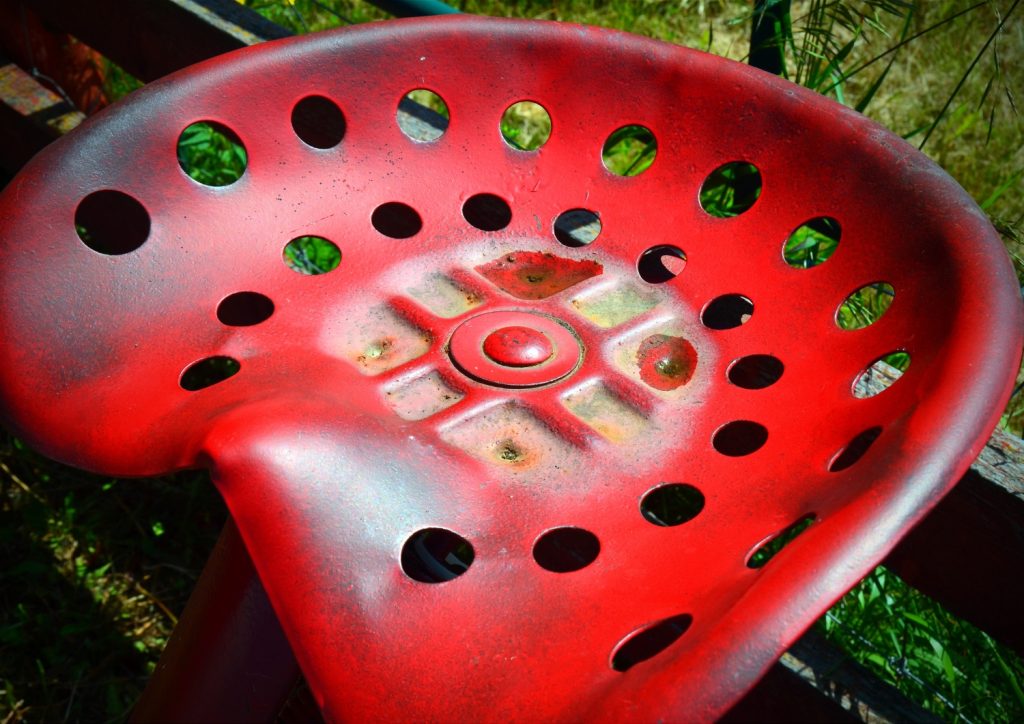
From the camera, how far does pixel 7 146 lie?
2689mm

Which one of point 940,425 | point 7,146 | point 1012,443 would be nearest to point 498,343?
point 940,425

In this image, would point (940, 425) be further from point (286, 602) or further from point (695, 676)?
Answer: point (286, 602)

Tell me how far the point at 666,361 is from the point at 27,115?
185cm

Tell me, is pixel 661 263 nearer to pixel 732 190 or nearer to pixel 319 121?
pixel 732 190

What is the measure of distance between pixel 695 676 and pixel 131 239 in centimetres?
193

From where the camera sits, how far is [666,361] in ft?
4.49

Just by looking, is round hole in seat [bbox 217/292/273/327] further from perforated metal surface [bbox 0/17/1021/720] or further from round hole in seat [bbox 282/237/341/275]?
perforated metal surface [bbox 0/17/1021/720]

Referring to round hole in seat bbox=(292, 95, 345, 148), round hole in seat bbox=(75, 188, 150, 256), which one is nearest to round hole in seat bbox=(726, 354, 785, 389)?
round hole in seat bbox=(292, 95, 345, 148)

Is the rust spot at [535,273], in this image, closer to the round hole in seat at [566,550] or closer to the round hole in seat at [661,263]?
the round hole in seat at [661,263]

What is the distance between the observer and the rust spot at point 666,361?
1.34 metres

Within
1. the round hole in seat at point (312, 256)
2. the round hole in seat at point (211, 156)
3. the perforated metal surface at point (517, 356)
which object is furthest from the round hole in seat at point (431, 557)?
the round hole in seat at point (211, 156)

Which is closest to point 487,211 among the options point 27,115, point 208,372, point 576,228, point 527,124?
point 576,228

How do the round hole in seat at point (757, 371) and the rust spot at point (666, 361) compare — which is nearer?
the rust spot at point (666, 361)

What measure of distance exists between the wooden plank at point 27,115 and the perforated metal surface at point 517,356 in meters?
1.29
